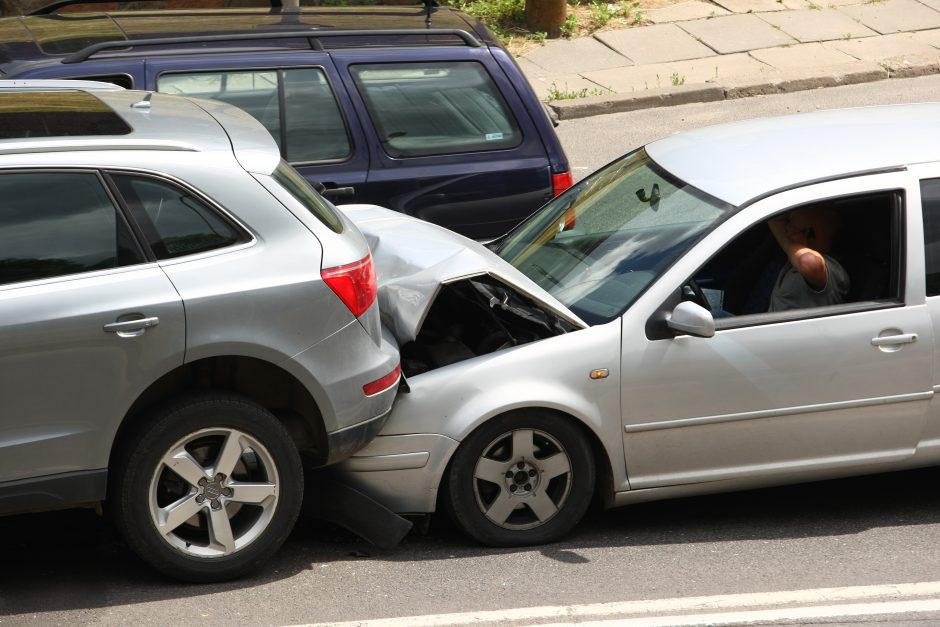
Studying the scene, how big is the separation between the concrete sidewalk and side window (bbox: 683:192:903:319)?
287 inches

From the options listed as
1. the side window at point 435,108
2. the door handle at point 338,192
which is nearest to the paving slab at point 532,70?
the side window at point 435,108

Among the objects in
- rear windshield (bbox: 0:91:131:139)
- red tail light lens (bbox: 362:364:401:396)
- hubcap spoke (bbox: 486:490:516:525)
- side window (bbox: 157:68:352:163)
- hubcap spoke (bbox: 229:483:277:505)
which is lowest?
hubcap spoke (bbox: 486:490:516:525)

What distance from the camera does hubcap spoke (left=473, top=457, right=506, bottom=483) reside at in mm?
5172

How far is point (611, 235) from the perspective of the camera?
584cm

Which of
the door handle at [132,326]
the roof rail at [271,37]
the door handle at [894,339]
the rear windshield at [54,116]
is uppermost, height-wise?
the rear windshield at [54,116]

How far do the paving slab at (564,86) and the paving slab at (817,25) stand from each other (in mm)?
3002

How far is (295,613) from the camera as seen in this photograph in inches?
186

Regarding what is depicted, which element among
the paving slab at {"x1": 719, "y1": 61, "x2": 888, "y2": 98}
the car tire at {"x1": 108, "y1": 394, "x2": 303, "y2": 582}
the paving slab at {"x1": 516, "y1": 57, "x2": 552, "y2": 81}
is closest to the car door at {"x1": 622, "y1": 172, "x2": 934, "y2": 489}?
the car tire at {"x1": 108, "y1": 394, "x2": 303, "y2": 582}

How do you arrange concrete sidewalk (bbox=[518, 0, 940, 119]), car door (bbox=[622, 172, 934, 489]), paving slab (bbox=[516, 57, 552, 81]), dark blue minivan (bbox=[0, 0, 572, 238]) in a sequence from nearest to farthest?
1. car door (bbox=[622, 172, 934, 489])
2. dark blue minivan (bbox=[0, 0, 572, 238])
3. concrete sidewalk (bbox=[518, 0, 940, 119])
4. paving slab (bbox=[516, 57, 552, 81])

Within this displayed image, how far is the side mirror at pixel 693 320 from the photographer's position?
16.7 ft

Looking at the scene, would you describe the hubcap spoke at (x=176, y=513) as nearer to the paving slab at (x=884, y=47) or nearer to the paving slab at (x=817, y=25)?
the paving slab at (x=884, y=47)

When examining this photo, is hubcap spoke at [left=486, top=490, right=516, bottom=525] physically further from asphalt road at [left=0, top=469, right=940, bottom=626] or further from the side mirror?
the side mirror

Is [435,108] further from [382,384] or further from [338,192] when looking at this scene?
[382,384]

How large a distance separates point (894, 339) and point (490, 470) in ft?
5.74
